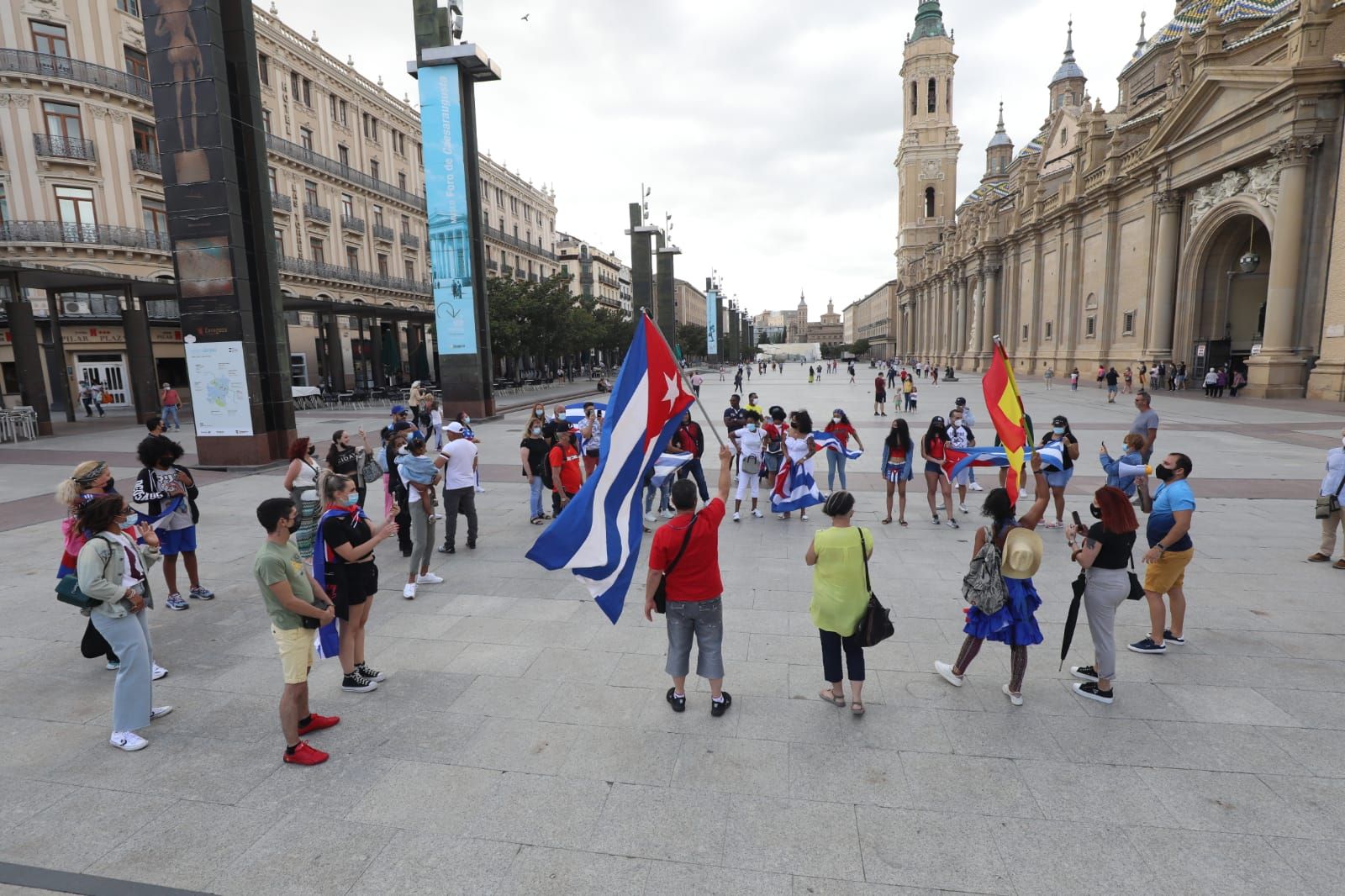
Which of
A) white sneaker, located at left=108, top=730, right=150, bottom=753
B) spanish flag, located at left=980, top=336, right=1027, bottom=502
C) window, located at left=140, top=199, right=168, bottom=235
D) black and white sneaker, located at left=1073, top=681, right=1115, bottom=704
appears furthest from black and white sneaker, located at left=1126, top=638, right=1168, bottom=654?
window, located at left=140, top=199, right=168, bottom=235

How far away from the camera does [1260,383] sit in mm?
26734

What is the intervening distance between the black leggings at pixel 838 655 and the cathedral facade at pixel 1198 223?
95.7 feet

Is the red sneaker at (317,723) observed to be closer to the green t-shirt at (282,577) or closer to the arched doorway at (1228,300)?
the green t-shirt at (282,577)

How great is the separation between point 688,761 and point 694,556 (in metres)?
1.34

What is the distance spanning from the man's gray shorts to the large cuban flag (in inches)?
17.1

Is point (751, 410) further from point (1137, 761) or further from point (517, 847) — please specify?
point (517, 847)

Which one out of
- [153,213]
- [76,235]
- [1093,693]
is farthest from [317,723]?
[153,213]

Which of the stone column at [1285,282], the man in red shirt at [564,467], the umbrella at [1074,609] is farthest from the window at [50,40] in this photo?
the stone column at [1285,282]

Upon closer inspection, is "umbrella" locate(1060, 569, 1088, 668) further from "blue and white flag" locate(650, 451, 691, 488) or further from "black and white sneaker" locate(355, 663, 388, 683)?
"black and white sneaker" locate(355, 663, 388, 683)

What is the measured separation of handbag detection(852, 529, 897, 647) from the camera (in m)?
4.69

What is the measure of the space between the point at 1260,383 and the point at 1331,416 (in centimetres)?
700

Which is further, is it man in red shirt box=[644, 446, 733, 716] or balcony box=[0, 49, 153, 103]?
balcony box=[0, 49, 153, 103]

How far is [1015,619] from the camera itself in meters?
4.93

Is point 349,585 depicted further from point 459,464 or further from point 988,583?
point 988,583
